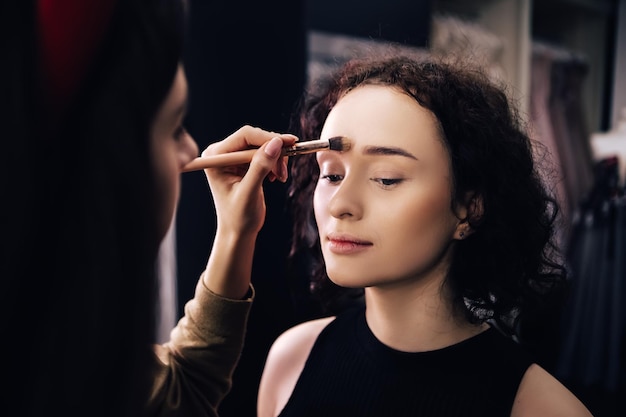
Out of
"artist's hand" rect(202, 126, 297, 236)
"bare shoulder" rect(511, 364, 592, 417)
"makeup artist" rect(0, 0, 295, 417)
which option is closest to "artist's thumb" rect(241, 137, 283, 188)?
"artist's hand" rect(202, 126, 297, 236)

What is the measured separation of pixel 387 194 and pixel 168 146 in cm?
33

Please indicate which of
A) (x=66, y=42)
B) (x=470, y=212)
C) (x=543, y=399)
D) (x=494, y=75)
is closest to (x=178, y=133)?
(x=66, y=42)

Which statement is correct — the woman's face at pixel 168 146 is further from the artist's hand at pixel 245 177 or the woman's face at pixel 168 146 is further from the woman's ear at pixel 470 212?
the woman's ear at pixel 470 212

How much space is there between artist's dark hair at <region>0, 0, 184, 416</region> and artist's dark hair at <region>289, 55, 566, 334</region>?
462mm

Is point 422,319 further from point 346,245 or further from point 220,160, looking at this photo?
point 220,160

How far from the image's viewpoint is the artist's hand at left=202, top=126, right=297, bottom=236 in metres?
0.65

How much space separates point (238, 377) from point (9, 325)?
3.62 feet

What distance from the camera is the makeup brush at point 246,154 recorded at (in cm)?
62

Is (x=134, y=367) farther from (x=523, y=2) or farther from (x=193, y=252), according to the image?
(x=523, y=2)

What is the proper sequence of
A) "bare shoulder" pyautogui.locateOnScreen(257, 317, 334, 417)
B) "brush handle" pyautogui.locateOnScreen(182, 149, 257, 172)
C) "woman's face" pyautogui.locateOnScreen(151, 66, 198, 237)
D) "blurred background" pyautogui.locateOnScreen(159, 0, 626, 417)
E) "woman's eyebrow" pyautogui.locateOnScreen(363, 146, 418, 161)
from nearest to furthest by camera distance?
1. "woman's face" pyautogui.locateOnScreen(151, 66, 198, 237)
2. "brush handle" pyautogui.locateOnScreen(182, 149, 257, 172)
3. "woman's eyebrow" pyautogui.locateOnScreen(363, 146, 418, 161)
4. "bare shoulder" pyautogui.locateOnScreen(257, 317, 334, 417)
5. "blurred background" pyautogui.locateOnScreen(159, 0, 626, 417)

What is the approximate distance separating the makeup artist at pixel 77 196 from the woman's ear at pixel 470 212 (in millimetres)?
503

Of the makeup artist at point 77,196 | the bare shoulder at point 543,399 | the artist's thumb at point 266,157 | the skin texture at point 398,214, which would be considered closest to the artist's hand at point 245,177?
the artist's thumb at point 266,157

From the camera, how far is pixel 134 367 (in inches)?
17.2

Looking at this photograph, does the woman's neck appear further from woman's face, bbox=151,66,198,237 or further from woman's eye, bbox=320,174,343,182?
woman's face, bbox=151,66,198,237
